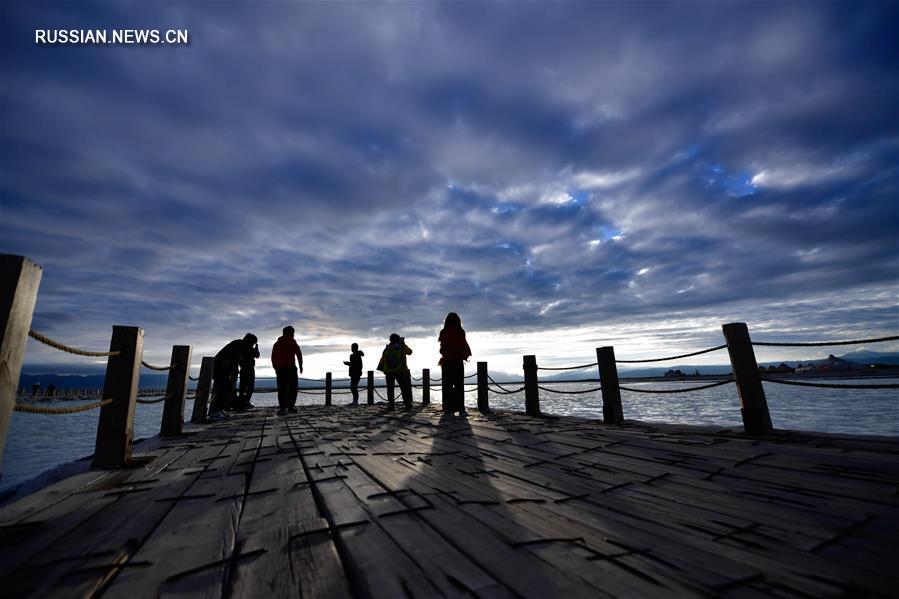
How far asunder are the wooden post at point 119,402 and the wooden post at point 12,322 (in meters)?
2.00

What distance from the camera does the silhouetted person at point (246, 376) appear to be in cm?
1187

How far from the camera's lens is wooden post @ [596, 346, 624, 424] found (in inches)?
266

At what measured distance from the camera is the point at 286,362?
11.3m

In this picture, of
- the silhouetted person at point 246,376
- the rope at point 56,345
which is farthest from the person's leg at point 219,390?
the rope at point 56,345

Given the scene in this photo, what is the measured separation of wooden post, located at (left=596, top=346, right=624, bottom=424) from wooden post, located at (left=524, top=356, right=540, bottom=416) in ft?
5.55

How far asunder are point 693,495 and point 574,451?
1657 millimetres

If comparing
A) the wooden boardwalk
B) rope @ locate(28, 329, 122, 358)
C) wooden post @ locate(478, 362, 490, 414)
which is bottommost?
Result: the wooden boardwalk

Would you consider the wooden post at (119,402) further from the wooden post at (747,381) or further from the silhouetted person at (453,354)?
the wooden post at (747,381)

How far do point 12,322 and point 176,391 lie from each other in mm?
5088

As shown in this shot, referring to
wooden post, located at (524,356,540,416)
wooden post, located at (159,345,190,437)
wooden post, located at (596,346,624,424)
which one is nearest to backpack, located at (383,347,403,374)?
wooden post, located at (524,356,540,416)

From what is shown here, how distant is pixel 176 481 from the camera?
3.38 m

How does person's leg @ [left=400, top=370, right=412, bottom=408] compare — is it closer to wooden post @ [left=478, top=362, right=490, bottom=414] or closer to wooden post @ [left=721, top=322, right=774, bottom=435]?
wooden post @ [left=478, top=362, right=490, bottom=414]

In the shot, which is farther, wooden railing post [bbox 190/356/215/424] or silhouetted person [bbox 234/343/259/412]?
silhouetted person [bbox 234/343/259/412]

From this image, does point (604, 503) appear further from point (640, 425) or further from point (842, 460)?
point (640, 425)
